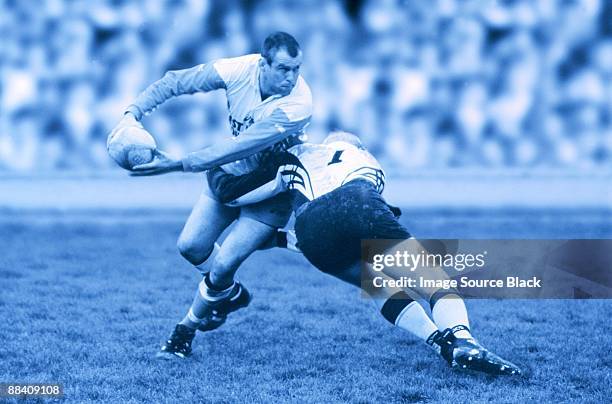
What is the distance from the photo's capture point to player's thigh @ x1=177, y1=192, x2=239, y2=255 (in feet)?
14.9

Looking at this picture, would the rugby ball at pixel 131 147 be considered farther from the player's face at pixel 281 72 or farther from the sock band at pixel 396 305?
the sock band at pixel 396 305

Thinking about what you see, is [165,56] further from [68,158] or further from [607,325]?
[607,325]

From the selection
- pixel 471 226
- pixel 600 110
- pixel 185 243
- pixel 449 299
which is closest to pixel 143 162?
pixel 185 243

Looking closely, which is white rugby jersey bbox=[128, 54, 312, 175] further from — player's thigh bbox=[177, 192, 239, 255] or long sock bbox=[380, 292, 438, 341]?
long sock bbox=[380, 292, 438, 341]

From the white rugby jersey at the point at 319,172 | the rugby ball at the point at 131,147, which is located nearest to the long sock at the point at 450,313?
the white rugby jersey at the point at 319,172

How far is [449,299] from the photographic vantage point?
13.4 feet

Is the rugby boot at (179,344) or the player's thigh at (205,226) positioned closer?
the rugby boot at (179,344)

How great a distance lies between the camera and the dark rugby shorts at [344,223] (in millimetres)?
4059

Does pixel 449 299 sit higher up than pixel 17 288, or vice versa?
pixel 449 299

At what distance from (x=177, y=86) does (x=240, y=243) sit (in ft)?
2.84

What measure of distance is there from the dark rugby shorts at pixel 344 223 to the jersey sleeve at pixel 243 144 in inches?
14.9

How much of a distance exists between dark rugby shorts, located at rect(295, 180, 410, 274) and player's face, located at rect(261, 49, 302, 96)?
56 centimetres

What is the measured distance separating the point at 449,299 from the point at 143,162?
62.3 inches

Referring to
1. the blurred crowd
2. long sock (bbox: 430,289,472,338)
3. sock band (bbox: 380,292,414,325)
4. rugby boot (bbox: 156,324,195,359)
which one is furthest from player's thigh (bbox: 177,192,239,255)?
the blurred crowd
